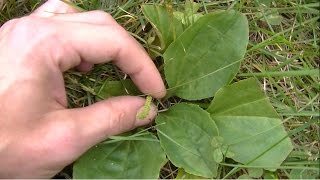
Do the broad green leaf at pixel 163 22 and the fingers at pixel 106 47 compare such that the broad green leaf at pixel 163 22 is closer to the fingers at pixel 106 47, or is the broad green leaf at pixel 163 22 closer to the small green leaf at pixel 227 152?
the fingers at pixel 106 47

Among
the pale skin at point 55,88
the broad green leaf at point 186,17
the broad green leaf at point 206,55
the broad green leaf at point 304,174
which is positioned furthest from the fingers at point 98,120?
the broad green leaf at point 304,174

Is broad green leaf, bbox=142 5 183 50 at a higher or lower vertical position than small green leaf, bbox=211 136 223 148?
higher

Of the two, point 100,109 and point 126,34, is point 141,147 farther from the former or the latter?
point 126,34

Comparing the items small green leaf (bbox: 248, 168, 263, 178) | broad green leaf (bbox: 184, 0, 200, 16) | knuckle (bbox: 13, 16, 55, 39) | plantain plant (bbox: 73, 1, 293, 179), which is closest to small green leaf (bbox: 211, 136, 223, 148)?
plantain plant (bbox: 73, 1, 293, 179)

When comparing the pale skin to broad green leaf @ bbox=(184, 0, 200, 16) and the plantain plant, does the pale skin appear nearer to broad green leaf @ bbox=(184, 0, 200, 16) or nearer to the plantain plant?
the plantain plant

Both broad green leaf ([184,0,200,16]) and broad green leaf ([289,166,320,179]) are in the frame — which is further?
broad green leaf ([184,0,200,16])

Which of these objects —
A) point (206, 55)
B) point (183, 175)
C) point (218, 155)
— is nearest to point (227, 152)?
point (218, 155)

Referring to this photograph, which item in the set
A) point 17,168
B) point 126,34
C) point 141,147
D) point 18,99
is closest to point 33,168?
point 17,168
